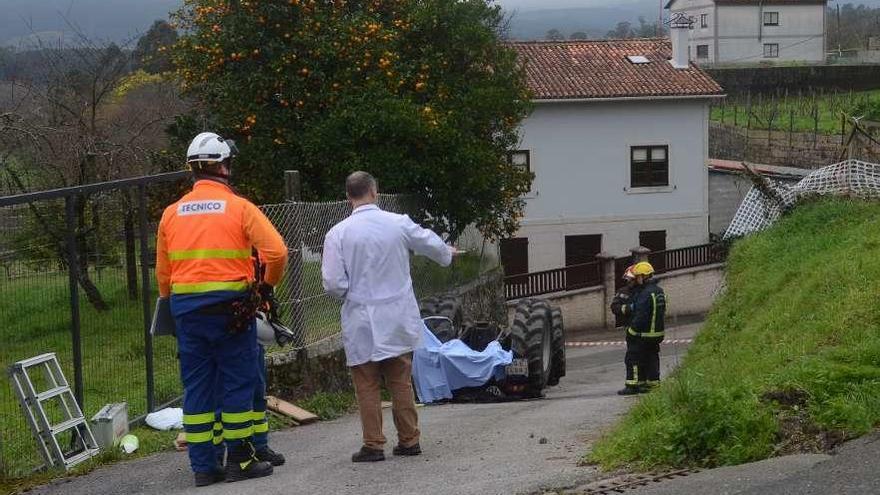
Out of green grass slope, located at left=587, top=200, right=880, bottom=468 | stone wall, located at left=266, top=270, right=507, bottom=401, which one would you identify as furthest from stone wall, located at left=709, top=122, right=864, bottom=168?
stone wall, located at left=266, top=270, right=507, bottom=401

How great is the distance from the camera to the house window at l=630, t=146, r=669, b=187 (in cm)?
3962

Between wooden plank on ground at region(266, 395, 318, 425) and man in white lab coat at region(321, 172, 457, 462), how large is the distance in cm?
252

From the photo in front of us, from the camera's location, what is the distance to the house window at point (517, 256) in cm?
3912

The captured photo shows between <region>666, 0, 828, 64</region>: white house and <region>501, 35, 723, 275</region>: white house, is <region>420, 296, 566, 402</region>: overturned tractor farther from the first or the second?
<region>666, 0, 828, 64</region>: white house

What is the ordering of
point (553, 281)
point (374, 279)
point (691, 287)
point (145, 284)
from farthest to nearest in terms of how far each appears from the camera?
point (691, 287) < point (553, 281) < point (145, 284) < point (374, 279)

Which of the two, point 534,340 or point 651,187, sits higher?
point 651,187

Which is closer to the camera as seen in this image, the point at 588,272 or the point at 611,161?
the point at 588,272

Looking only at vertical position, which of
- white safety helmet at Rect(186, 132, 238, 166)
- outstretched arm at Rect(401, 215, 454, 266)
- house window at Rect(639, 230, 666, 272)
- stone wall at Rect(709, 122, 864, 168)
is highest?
stone wall at Rect(709, 122, 864, 168)

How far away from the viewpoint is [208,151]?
23.9 feet

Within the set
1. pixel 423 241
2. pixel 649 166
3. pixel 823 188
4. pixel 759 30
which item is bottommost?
pixel 423 241

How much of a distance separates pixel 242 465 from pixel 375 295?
4.40 feet

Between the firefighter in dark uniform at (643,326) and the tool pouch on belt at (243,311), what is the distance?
7630 millimetres

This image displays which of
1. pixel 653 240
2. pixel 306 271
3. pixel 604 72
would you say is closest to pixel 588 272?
pixel 653 240

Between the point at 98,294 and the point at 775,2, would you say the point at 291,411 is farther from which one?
the point at 775,2
